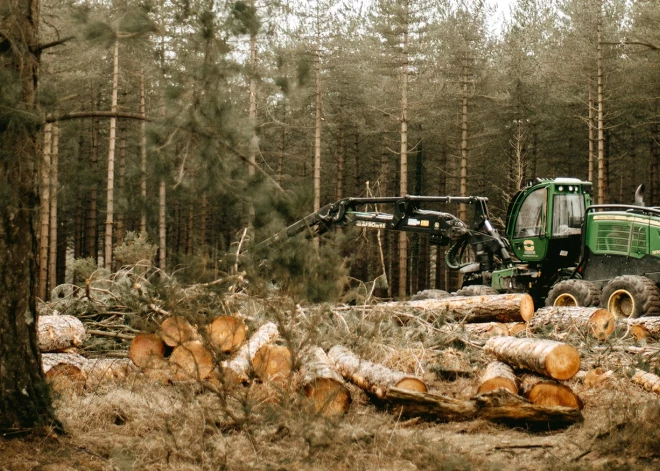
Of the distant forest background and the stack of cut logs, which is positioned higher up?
the distant forest background

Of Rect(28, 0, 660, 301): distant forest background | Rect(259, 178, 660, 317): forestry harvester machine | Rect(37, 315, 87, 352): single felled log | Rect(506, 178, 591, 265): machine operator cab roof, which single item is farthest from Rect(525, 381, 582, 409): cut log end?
Rect(506, 178, 591, 265): machine operator cab roof

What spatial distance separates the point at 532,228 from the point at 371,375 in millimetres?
7604

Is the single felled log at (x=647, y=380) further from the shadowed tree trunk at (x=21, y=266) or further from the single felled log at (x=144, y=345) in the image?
the shadowed tree trunk at (x=21, y=266)

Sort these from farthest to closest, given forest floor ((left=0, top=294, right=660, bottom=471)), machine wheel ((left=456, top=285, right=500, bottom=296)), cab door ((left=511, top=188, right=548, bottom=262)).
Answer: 1. cab door ((left=511, top=188, right=548, bottom=262))
2. machine wheel ((left=456, top=285, right=500, bottom=296))
3. forest floor ((left=0, top=294, right=660, bottom=471))

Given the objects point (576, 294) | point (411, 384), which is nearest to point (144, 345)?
point (411, 384)

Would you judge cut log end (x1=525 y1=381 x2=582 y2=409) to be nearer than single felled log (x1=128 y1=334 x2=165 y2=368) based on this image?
Yes

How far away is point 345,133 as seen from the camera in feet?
101

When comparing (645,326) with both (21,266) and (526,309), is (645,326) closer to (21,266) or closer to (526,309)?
(526,309)

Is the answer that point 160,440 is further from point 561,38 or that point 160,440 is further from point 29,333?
point 561,38

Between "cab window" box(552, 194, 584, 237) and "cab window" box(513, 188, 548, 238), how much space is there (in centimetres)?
22

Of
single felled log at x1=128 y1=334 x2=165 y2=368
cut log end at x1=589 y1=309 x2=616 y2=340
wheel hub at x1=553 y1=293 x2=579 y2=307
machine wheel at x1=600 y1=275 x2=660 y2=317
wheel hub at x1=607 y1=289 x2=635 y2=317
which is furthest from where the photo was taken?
wheel hub at x1=553 y1=293 x2=579 y2=307

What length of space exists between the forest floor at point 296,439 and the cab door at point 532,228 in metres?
6.61

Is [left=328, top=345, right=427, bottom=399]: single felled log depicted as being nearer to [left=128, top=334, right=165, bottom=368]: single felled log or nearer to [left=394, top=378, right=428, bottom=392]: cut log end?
[left=394, top=378, right=428, bottom=392]: cut log end

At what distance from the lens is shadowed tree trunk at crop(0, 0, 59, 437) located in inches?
201
